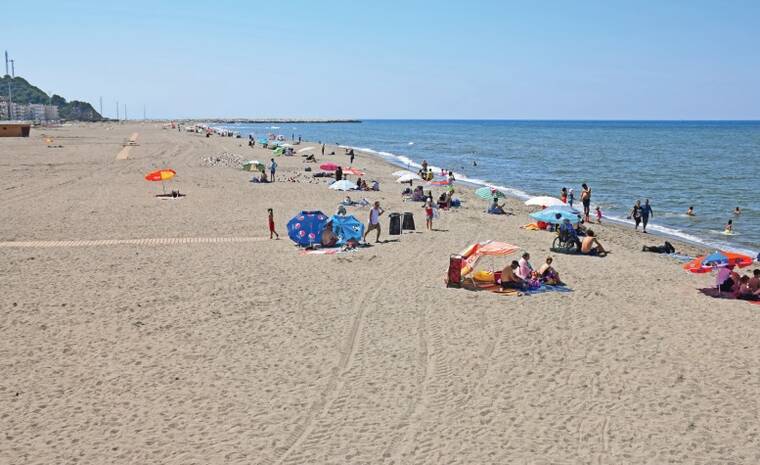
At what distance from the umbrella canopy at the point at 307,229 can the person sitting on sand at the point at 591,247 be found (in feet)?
23.9

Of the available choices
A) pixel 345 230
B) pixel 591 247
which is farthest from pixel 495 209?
pixel 345 230

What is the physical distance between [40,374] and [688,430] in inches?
344

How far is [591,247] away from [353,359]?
9.95 m

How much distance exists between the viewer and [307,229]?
16.5 m

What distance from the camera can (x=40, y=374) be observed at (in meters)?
8.57

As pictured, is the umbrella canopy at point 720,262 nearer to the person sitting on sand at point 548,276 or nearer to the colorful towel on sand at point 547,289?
the colorful towel on sand at point 547,289

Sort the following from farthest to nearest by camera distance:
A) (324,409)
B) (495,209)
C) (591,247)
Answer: (495,209) < (591,247) < (324,409)

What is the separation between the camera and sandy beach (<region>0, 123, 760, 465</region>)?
6875 millimetres

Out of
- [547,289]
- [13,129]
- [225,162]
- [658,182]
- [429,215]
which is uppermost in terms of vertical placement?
[13,129]

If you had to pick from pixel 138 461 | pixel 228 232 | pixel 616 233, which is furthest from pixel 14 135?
pixel 138 461

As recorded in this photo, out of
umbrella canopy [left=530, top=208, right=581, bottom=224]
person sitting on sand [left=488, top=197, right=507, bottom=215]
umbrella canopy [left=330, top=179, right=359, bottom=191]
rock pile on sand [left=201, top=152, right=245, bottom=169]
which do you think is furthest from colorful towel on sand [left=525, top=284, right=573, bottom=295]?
rock pile on sand [left=201, top=152, right=245, bottom=169]

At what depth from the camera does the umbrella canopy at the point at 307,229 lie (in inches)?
651

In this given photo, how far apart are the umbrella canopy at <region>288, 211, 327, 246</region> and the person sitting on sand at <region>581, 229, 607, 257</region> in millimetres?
7296

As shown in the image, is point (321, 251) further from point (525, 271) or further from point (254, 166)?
point (254, 166)
